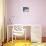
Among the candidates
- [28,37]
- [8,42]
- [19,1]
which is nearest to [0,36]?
[8,42]

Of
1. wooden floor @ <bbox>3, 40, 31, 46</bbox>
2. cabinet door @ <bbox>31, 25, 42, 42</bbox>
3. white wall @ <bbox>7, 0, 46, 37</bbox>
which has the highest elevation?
white wall @ <bbox>7, 0, 46, 37</bbox>

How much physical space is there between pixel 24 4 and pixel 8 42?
0.69 meters

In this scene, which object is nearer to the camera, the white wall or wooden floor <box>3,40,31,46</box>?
wooden floor <box>3,40,31,46</box>

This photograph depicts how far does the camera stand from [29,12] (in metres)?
2.16

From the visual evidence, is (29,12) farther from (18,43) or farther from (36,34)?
(18,43)

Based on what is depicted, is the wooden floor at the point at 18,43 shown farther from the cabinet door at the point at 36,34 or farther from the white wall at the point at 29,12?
the white wall at the point at 29,12

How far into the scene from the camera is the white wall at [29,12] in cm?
216

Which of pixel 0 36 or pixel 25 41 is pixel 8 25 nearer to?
pixel 0 36

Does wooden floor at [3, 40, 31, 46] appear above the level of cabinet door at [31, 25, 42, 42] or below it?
below

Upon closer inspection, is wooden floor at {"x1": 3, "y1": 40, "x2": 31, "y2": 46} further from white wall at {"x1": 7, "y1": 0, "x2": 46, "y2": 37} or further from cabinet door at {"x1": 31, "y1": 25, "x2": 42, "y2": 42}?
white wall at {"x1": 7, "y1": 0, "x2": 46, "y2": 37}

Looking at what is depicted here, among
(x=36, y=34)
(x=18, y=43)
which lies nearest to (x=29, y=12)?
(x=36, y=34)

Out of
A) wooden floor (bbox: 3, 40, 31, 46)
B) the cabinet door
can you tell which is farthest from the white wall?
wooden floor (bbox: 3, 40, 31, 46)

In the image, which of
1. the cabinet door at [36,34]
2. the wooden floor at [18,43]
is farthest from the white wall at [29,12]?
the wooden floor at [18,43]

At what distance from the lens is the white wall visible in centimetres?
216
